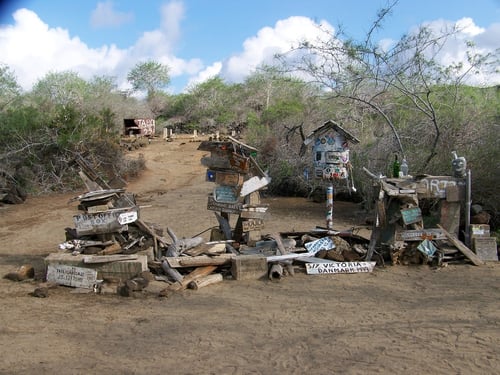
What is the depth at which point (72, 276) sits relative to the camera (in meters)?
6.94

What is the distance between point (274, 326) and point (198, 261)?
2.16 m

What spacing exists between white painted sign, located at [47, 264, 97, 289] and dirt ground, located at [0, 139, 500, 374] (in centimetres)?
21

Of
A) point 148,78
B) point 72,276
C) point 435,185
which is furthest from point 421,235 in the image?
point 148,78

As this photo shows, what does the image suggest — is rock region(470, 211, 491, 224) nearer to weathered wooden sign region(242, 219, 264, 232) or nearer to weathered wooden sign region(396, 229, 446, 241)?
weathered wooden sign region(396, 229, 446, 241)

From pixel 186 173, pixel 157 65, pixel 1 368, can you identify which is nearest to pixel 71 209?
pixel 186 173

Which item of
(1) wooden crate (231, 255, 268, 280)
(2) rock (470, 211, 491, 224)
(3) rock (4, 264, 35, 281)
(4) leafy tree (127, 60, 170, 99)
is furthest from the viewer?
(4) leafy tree (127, 60, 170, 99)

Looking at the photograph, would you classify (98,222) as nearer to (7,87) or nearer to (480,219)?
(480,219)

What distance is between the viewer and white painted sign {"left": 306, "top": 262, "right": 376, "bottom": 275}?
7395 millimetres

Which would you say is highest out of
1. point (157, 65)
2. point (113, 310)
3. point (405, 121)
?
point (157, 65)

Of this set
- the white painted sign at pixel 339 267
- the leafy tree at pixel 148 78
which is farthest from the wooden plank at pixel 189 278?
the leafy tree at pixel 148 78

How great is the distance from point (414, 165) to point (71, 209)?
993 centimetres

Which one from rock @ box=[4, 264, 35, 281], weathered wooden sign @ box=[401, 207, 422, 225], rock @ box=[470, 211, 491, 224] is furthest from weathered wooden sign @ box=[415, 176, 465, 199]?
rock @ box=[4, 264, 35, 281]

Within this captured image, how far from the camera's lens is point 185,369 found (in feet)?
14.1

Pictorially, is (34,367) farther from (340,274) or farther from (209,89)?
(209,89)
